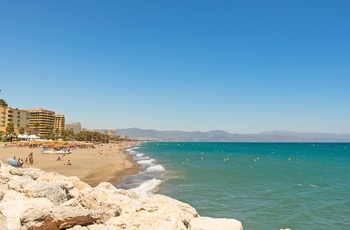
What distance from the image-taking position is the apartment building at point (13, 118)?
134 meters

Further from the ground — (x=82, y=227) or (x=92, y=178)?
(x=82, y=227)

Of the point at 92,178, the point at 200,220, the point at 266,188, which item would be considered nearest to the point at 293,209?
the point at 266,188

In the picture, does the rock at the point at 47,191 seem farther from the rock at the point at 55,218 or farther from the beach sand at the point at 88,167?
the beach sand at the point at 88,167

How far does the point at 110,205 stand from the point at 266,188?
24.2 m

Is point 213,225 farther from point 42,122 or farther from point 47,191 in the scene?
point 42,122

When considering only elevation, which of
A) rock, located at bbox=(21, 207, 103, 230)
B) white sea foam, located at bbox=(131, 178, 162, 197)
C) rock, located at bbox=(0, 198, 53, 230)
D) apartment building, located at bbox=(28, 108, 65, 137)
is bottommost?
white sea foam, located at bbox=(131, 178, 162, 197)

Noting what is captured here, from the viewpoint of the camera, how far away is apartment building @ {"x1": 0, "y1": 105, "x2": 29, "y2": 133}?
439 feet

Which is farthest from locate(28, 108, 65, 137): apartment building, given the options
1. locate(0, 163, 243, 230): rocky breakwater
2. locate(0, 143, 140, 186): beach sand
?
locate(0, 163, 243, 230): rocky breakwater

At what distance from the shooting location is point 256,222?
1686 cm

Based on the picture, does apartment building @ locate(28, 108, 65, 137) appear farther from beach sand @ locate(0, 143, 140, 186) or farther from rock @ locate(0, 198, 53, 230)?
rock @ locate(0, 198, 53, 230)

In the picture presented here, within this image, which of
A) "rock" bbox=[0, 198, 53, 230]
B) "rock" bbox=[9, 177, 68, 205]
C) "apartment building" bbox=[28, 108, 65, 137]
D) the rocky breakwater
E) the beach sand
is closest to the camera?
the rocky breakwater

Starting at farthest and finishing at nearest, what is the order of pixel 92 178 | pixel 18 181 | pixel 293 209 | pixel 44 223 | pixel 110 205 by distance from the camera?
pixel 92 178 < pixel 293 209 < pixel 18 181 < pixel 110 205 < pixel 44 223

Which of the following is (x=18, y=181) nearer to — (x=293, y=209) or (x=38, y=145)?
(x=293, y=209)

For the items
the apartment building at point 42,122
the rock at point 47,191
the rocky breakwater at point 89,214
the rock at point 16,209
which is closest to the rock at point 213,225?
the rocky breakwater at point 89,214
